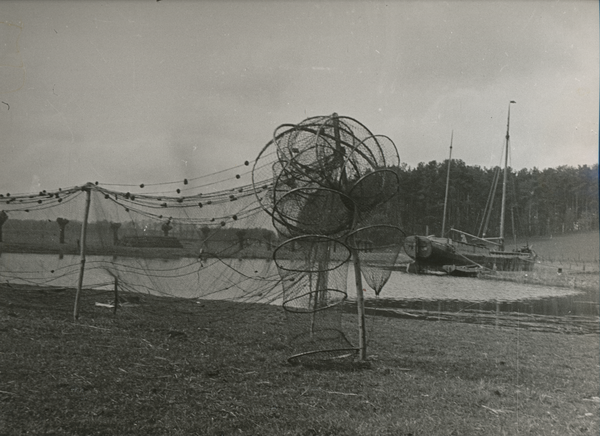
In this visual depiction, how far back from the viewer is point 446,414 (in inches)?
182

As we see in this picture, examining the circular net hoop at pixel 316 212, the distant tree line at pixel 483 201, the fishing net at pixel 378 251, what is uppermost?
the distant tree line at pixel 483 201

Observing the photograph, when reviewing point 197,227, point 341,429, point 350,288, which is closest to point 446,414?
point 341,429

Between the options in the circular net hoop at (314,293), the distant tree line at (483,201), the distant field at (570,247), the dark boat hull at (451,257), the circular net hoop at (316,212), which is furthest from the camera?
the distant tree line at (483,201)

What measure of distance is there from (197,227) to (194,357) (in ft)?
10.6

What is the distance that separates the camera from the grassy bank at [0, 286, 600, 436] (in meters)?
3.88

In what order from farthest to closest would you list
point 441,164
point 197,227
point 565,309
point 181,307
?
1. point 441,164
2. point 565,309
3. point 181,307
4. point 197,227

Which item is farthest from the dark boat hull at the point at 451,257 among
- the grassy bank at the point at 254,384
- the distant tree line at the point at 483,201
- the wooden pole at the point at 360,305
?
the wooden pole at the point at 360,305

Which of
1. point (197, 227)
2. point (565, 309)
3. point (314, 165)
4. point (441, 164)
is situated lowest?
point (565, 309)

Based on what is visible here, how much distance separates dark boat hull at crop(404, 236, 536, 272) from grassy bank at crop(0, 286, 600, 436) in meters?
27.7

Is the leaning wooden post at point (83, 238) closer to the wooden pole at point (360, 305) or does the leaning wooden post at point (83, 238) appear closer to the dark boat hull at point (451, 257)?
the wooden pole at point (360, 305)

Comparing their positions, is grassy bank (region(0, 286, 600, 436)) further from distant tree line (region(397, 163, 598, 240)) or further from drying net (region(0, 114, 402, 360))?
distant tree line (region(397, 163, 598, 240))

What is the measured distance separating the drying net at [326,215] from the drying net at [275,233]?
1 centimetres

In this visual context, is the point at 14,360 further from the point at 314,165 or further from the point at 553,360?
the point at 553,360

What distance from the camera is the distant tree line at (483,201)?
1964 inches
